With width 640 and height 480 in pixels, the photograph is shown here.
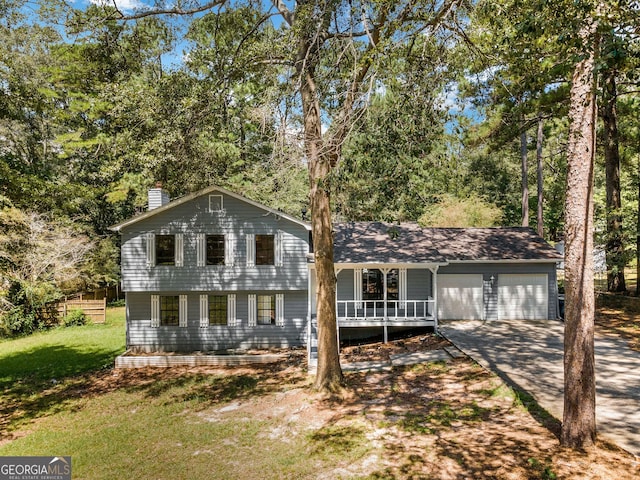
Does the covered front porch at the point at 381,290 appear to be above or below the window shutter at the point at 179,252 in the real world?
below

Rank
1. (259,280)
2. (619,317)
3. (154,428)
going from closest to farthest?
(154,428) → (619,317) → (259,280)

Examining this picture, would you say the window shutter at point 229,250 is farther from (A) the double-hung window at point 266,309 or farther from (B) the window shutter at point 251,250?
(A) the double-hung window at point 266,309

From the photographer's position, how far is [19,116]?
12.9m

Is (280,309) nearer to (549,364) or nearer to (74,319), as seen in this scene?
(549,364)

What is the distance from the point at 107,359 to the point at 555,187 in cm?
3217

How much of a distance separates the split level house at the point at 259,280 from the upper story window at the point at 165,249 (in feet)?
0.13

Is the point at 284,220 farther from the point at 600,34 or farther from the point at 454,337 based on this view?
the point at 600,34

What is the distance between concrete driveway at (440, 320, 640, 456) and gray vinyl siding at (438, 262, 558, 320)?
0.66 m

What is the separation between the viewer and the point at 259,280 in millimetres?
15820

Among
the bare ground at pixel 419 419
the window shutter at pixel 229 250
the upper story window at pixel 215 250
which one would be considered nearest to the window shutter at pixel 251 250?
the window shutter at pixel 229 250

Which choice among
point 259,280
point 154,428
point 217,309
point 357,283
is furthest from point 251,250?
point 154,428

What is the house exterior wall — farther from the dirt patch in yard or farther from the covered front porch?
the dirt patch in yard

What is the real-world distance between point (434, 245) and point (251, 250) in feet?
25.3

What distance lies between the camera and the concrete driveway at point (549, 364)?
6.98 metres
